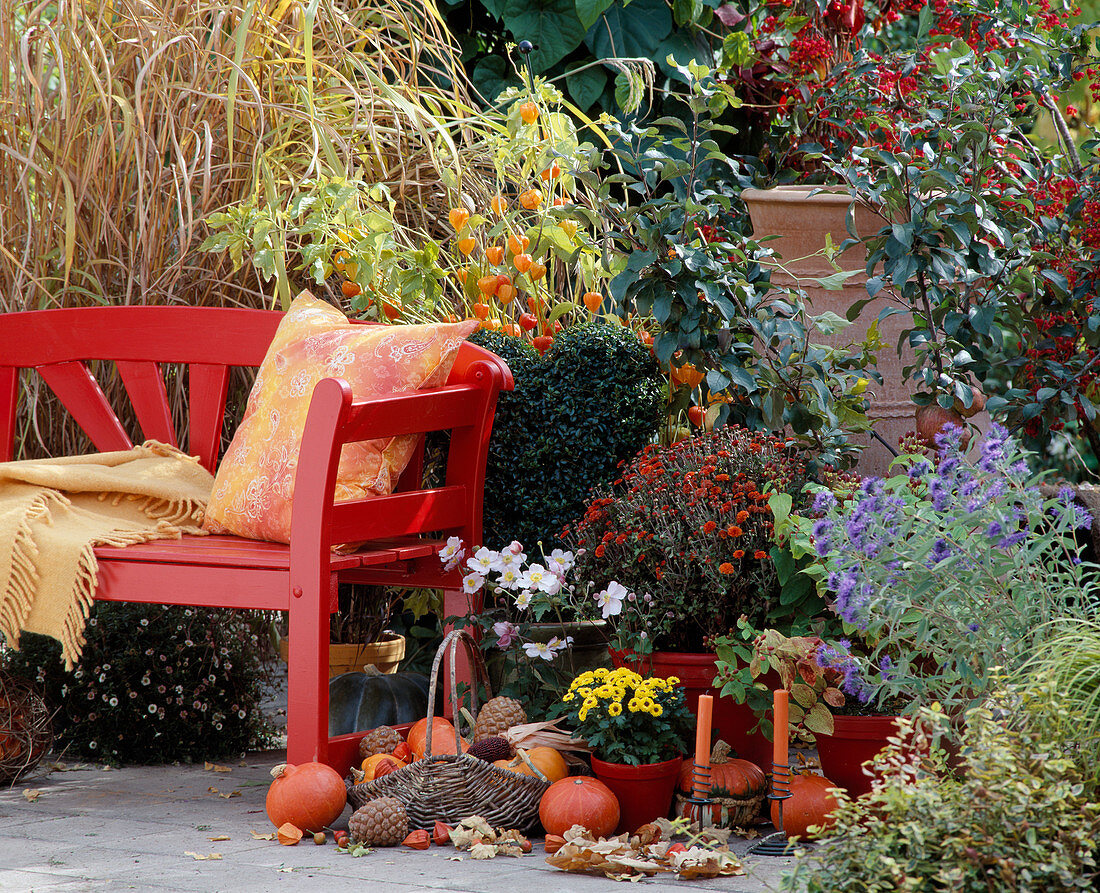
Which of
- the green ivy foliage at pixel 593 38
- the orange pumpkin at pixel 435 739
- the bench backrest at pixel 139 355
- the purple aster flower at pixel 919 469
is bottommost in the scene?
the orange pumpkin at pixel 435 739

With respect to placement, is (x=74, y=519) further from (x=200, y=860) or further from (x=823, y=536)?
(x=823, y=536)

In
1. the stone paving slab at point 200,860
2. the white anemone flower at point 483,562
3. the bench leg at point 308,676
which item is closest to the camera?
the stone paving slab at point 200,860

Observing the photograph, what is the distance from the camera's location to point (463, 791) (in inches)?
90.7

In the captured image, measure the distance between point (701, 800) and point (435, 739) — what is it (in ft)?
1.79

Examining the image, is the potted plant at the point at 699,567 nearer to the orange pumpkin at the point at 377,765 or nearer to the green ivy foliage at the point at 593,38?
the orange pumpkin at the point at 377,765

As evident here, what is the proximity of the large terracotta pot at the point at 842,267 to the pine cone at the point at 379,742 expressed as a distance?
148 centimetres

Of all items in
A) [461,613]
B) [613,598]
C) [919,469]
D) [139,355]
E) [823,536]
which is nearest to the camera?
[823,536]

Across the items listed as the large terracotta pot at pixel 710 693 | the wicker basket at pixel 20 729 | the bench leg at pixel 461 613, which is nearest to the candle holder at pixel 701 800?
the large terracotta pot at pixel 710 693

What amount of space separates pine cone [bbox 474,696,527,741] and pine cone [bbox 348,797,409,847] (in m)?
0.27

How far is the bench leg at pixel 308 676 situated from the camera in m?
2.40

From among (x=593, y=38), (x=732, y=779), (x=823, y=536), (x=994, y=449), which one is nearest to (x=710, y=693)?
(x=732, y=779)

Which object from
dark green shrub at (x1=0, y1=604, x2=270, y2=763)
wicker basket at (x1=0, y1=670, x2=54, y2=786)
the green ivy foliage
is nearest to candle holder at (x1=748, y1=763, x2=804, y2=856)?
dark green shrub at (x1=0, y1=604, x2=270, y2=763)

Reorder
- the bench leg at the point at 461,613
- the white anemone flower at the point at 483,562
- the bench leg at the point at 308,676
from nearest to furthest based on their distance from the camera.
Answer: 1. the bench leg at the point at 308,676
2. the white anemone flower at the point at 483,562
3. the bench leg at the point at 461,613

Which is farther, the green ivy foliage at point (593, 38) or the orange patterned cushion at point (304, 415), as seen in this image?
the green ivy foliage at point (593, 38)
